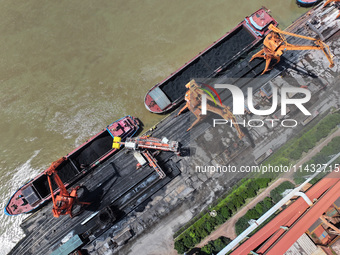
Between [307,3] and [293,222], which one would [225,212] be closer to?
[293,222]

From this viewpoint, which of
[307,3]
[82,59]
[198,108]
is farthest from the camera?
[82,59]

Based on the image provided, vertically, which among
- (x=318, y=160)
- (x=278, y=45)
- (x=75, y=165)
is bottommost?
(x=318, y=160)

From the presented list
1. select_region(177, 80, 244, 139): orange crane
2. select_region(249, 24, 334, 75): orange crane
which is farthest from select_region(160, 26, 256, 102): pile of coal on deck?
select_region(249, 24, 334, 75): orange crane

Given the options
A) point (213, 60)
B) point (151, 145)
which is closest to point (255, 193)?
point (151, 145)

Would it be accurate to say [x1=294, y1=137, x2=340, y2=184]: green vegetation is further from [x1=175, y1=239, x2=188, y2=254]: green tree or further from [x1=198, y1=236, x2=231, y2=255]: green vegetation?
[x1=175, y1=239, x2=188, y2=254]: green tree

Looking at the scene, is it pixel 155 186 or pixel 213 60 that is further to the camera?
pixel 213 60

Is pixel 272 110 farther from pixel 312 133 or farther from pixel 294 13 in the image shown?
pixel 294 13

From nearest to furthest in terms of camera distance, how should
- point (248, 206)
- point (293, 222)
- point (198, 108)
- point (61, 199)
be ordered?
point (293, 222)
point (61, 199)
point (248, 206)
point (198, 108)

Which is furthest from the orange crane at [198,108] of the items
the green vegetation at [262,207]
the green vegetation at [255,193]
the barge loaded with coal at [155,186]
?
the green vegetation at [262,207]

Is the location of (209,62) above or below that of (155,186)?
above
